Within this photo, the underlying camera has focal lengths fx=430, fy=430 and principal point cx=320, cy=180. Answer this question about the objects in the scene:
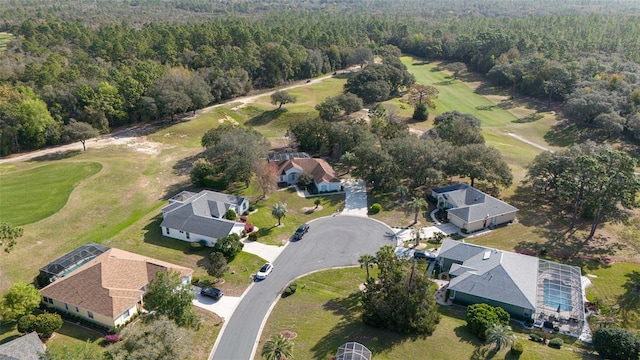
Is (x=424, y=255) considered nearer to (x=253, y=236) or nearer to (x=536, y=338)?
(x=536, y=338)

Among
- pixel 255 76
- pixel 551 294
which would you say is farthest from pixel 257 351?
pixel 255 76

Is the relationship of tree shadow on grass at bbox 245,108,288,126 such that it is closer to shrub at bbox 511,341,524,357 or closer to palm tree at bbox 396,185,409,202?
palm tree at bbox 396,185,409,202

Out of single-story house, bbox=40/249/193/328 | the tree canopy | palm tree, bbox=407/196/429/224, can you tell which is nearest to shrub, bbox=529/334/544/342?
the tree canopy

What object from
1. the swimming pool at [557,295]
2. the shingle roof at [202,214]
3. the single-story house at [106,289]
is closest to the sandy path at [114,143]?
the shingle roof at [202,214]

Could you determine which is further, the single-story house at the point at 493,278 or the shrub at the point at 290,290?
the shrub at the point at 290,290

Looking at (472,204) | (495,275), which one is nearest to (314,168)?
(472,204)

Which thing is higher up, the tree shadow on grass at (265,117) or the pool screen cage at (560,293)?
the tree shadow on grass at (265,117)

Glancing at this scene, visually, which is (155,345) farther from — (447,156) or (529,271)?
(447,156)

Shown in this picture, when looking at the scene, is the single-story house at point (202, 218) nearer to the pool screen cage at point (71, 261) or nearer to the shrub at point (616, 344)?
the pool screen cage at point (71, 261)
